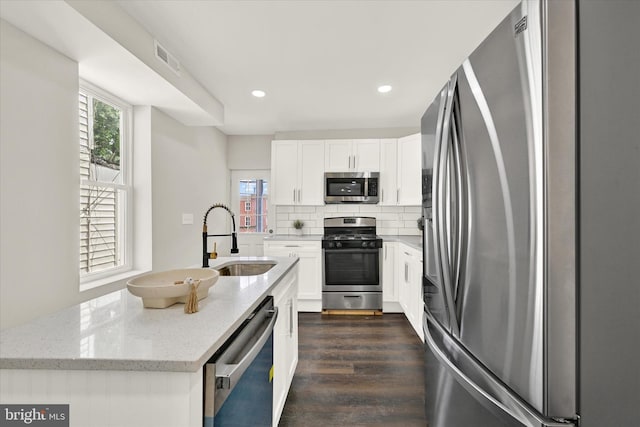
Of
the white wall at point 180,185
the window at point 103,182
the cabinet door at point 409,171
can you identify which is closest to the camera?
the window at point 103,182

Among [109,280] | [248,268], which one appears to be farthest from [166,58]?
[109,280]

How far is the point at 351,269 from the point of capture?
394 cm

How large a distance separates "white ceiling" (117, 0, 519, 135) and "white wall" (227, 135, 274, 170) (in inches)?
56.6

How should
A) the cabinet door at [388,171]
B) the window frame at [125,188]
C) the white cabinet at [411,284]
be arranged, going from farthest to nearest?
the cabinet door at [388,171] → the white cabinet at [411,284] → the window frame at [125,188]

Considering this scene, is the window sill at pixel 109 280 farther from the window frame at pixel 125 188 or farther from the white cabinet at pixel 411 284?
the white cabinet at pixel 411 284

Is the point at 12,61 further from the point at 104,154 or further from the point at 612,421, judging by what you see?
the point at 612,421

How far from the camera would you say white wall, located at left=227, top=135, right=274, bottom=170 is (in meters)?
5.11

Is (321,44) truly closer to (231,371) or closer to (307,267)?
(231,371)

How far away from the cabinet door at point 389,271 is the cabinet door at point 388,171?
2.22 ft

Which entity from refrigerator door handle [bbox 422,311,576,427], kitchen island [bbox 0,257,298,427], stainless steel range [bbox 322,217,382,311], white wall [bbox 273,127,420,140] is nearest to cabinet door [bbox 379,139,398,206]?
white wall [bbox 273,127,420,140]

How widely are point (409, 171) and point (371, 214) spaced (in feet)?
2.90

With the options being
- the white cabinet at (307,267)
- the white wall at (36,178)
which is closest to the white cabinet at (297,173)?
the white cabinet at (307,267)

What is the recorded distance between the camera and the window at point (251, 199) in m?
5.21

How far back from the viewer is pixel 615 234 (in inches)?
28.1
